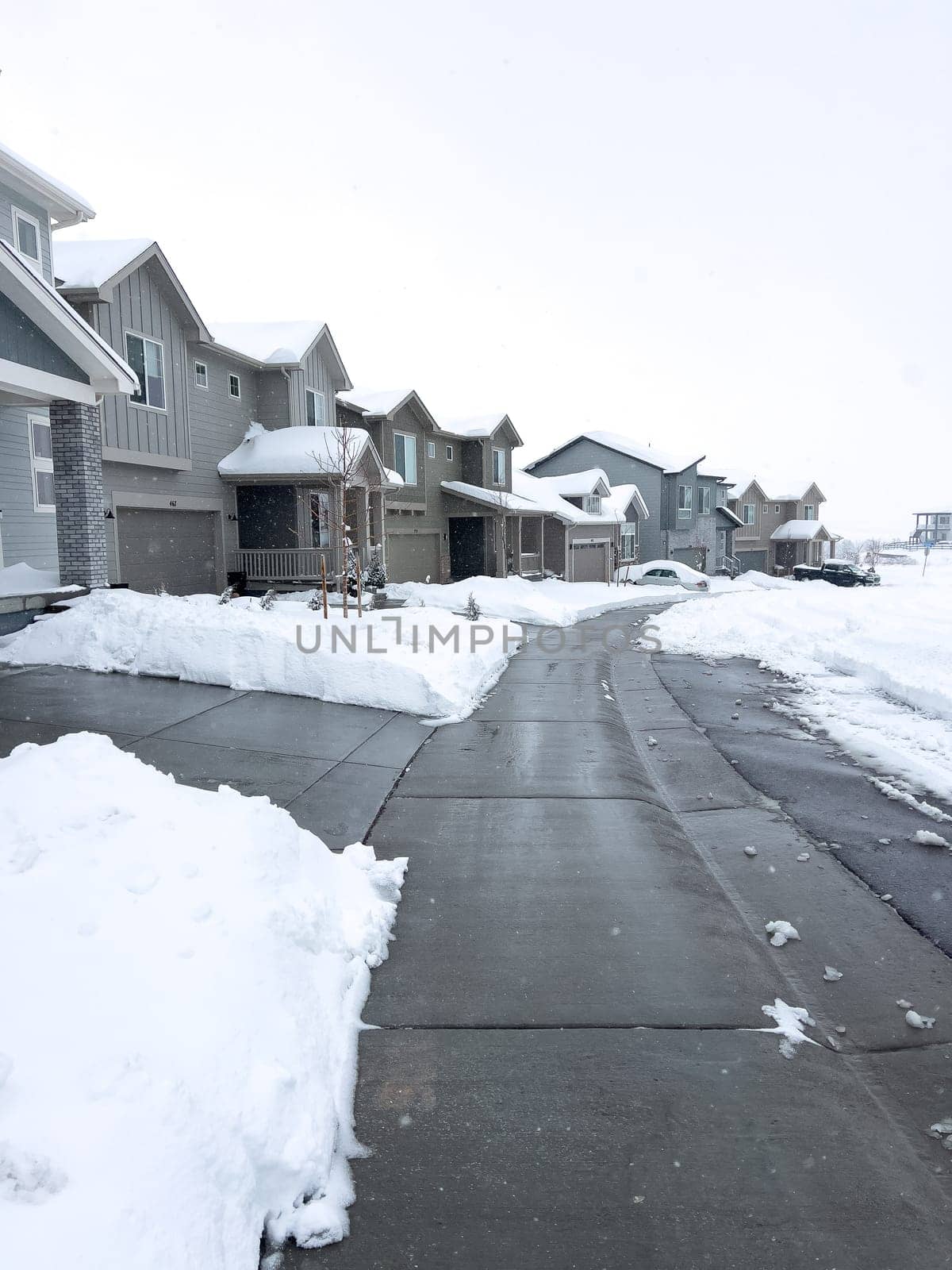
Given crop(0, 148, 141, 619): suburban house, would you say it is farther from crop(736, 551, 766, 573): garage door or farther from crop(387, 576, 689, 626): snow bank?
crop(736, 551, 766, 573): garage door

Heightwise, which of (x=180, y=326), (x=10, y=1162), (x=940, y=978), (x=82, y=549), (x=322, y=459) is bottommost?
(x=940, y=978)

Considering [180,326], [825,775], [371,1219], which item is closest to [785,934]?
[371,1219]

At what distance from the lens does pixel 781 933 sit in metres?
5.23

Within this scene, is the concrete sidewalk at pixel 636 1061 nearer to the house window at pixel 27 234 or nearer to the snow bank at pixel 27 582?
the snow bank at pixel 27 582

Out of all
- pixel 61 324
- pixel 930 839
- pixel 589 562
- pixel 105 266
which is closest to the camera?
pixel 930 839

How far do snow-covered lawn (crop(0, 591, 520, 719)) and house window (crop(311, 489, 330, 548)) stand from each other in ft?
30.8

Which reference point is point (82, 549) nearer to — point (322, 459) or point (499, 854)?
point (322, 459)

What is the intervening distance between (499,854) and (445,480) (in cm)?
2902

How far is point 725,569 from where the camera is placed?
184 ft

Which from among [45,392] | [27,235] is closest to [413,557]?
[27,235]

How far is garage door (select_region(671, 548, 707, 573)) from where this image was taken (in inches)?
2061

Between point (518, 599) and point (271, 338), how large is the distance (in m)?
10.4

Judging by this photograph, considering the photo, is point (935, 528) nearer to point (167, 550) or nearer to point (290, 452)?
point (290, 452)

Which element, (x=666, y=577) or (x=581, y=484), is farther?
(x=581, y=484)
